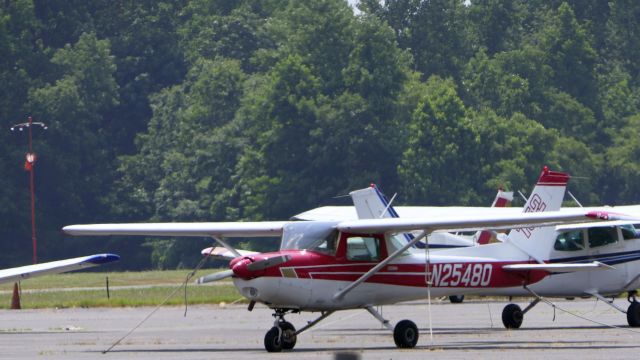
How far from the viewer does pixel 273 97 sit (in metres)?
87.0

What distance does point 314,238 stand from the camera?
74.6ft

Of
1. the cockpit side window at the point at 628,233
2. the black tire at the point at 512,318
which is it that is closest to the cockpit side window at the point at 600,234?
the cockpit side window at the point at 628,233

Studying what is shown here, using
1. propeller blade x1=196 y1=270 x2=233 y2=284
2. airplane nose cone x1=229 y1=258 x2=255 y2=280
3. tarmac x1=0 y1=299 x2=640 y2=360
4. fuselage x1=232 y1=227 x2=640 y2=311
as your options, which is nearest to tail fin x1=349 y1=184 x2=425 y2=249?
tarmac x1=0 y1=299 x2=640 y2=360

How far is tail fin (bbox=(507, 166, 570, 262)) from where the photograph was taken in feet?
84.4

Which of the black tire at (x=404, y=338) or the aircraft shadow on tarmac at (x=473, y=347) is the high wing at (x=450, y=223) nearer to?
the black tire at (x=404, y=338)

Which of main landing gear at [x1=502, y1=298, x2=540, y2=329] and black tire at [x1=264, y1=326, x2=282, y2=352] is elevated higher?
black tire at [x1=264, y1=326, x2=282, y2=352]

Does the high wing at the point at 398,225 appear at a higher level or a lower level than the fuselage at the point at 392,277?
higher

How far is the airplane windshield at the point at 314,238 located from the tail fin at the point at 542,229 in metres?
3.94

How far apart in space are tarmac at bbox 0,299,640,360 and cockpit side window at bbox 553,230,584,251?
1292mm

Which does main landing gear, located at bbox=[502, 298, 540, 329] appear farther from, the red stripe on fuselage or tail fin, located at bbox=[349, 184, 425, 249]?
tail fin, located at bbox=[349, 184, 425, 249]

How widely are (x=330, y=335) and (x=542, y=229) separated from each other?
3954 mm

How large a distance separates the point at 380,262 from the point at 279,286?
1867 mm

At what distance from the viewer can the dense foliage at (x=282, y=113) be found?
84.9 meters

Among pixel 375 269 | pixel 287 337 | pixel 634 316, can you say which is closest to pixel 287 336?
pixel 287 337
